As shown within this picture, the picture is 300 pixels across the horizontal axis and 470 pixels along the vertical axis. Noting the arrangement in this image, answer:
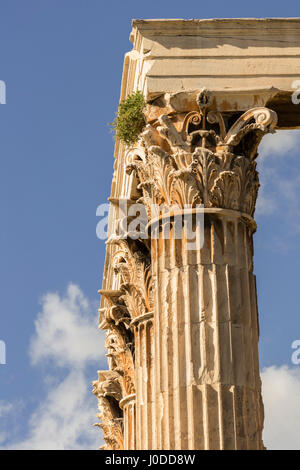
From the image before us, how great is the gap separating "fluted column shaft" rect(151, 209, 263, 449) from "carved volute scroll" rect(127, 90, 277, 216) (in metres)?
0.40

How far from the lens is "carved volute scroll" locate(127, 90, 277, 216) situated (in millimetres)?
19406

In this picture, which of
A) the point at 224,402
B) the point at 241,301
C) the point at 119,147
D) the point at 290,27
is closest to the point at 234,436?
the point at 224,402

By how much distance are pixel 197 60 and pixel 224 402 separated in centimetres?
605

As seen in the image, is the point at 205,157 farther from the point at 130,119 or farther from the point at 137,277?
the point at 137,277

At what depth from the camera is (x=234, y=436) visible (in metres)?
18.0

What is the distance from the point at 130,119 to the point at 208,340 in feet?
15.2

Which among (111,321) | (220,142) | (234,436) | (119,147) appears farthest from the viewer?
(111,321)

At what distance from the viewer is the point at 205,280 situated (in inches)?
744

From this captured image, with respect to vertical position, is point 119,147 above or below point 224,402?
above

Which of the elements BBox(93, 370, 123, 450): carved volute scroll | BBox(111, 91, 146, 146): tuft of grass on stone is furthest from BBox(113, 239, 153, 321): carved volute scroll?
BBox(93, 370, 123, 450): carved volute scroll

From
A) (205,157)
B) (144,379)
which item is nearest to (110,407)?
(144,379)

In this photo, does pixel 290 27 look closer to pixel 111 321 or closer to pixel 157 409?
pixel 157 409

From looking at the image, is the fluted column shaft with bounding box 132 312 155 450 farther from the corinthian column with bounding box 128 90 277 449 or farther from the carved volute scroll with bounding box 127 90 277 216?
the carved volute scroll with bounding box 127 90 277 216

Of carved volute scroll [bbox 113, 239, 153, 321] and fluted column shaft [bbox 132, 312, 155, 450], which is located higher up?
carved volute scroll [bbox 113, 239, 153, 321]
